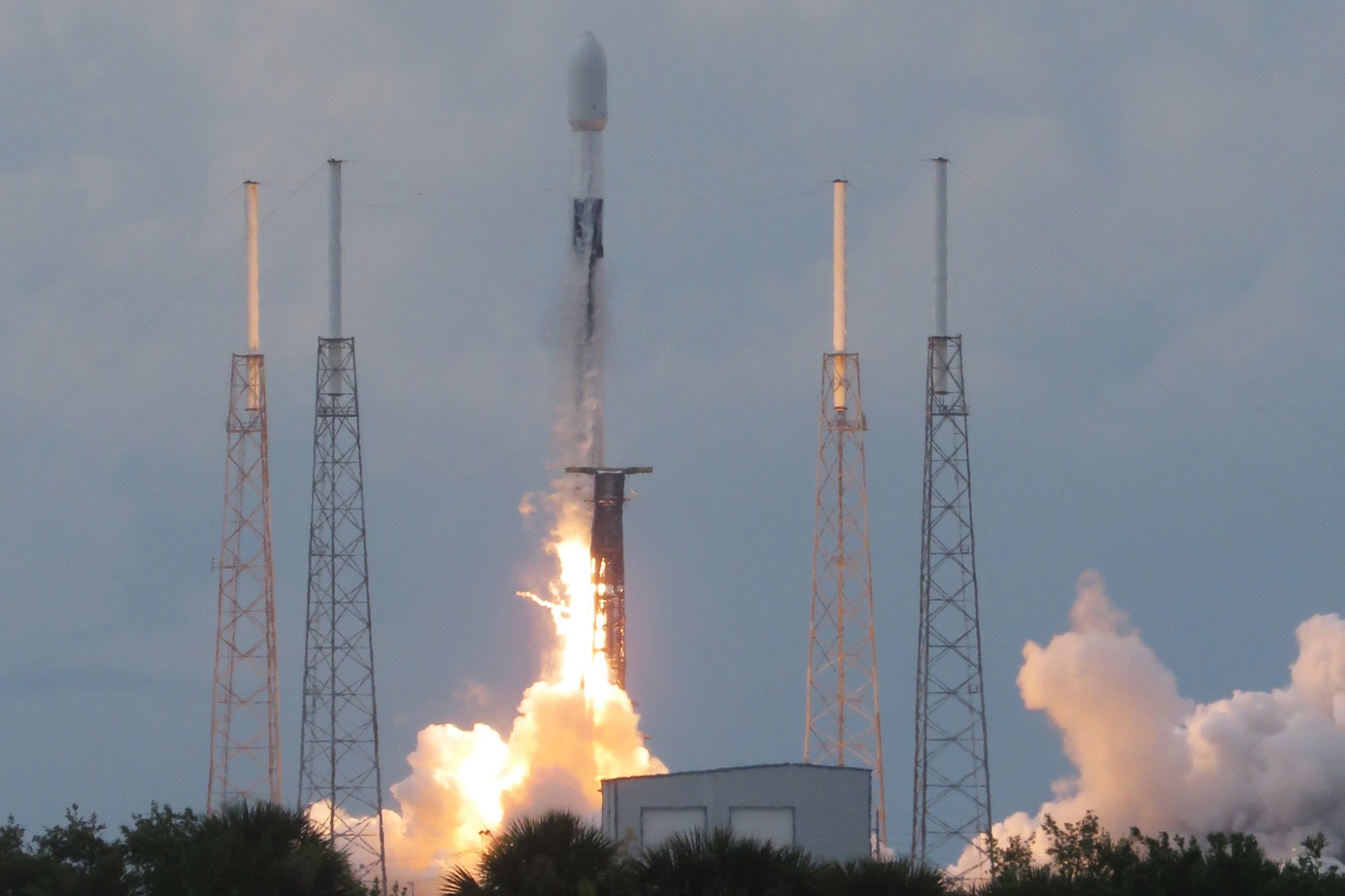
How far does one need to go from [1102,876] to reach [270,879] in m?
15.1

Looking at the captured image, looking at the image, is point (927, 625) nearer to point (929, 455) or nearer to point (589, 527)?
point (929, 455)

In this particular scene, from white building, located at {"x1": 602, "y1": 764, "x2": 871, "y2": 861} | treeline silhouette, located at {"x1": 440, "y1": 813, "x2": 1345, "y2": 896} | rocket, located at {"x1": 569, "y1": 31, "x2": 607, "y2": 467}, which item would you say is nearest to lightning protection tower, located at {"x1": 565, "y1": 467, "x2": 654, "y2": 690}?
rocket, located at {"x1": 569, "y1": 31, "x2": 607, "y2": 467}

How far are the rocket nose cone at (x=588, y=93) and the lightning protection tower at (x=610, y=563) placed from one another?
10.2 m

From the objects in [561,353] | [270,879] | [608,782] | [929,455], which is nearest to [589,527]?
[561,353]

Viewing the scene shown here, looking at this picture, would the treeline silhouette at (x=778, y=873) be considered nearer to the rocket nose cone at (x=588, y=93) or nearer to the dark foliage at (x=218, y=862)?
the dark foliage at (x=218, y=862)

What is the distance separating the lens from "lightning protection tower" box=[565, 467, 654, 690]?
293ft

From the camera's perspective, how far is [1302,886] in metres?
53.4

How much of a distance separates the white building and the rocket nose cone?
2645 cm

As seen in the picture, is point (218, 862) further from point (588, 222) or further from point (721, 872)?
point (588, 222)

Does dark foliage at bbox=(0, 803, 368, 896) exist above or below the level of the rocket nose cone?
below

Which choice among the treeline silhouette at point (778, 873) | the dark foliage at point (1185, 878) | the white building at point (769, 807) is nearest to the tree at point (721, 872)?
the treeline silhouette at point (778, 873)

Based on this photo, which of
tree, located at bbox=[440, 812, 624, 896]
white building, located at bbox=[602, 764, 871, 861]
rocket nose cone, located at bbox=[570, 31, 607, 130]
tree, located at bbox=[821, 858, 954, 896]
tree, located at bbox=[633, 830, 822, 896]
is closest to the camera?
tree, located at bbox=[821, 858, 954, 896]

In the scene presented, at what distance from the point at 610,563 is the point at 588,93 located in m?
13.9

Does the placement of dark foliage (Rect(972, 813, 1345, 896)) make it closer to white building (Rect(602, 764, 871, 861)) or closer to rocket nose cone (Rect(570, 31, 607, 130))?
white building (Rect(602, 764, 871, 861))
